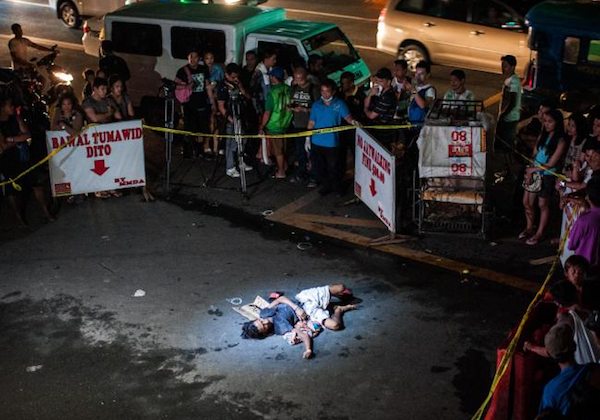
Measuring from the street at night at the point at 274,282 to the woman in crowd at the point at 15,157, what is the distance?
0.11ft

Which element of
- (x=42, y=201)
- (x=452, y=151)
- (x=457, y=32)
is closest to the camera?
(x=452, y=151)

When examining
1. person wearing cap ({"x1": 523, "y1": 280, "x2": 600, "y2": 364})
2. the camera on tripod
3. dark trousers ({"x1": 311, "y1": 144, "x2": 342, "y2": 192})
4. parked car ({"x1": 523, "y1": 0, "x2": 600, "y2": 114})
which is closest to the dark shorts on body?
dark trousers ({"x1": 311, "y1": 144, "x2": 342, "y2": 192})

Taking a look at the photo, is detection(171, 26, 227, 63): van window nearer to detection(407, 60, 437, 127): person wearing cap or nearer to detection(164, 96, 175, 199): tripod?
detection(164, 96, 175, 199): tripod

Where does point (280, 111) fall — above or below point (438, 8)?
below

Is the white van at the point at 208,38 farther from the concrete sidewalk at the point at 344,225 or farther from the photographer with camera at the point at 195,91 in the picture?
the concrete sidewalk at the point at 344,225

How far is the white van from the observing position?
14273 millimetres

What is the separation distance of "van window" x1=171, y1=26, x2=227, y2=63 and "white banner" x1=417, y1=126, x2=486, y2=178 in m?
5.14

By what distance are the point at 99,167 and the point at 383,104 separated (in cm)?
395

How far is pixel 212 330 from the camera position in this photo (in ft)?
29.3

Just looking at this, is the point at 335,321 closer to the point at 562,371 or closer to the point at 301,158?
the point at 562,371

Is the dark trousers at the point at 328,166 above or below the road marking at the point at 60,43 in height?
below

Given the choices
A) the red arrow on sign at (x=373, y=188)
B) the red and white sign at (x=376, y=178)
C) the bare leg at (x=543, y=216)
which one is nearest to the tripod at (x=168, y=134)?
the red and white sign at (x=376, y=178)

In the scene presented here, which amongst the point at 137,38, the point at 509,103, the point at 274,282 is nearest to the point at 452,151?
the point at 509,103

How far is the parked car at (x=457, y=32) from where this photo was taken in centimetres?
1703
